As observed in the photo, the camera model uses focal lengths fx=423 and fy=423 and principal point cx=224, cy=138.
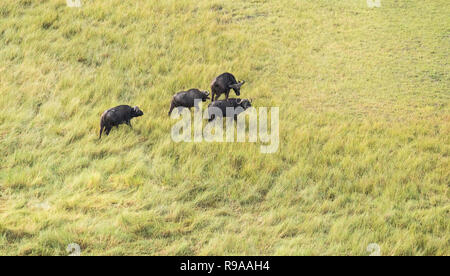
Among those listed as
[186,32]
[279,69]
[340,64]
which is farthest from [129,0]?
[340,64]

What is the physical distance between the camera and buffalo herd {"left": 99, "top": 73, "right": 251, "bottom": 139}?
7762mm

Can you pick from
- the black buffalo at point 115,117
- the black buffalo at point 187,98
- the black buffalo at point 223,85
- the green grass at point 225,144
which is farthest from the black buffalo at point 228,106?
the black buffalo at point 115,117

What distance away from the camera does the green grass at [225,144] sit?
18.8 feet

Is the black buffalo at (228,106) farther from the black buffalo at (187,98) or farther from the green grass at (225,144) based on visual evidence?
the green grass at (225,144)

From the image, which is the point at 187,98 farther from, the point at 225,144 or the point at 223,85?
the point at 225,144

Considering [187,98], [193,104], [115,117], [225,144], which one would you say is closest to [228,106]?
[193,104]

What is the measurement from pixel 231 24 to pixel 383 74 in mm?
4907

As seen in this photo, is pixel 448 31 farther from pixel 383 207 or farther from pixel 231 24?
pixel 383 207

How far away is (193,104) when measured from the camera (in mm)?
8688

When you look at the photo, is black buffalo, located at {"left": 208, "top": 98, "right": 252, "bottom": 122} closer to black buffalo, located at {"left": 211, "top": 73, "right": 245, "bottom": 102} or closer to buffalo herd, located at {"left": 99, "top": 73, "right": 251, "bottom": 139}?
buffalo herd, located at {"left": 99, "top": 73, "right": 251, "bottom": 139}

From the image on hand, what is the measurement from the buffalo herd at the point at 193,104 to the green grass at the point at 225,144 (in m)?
0.26

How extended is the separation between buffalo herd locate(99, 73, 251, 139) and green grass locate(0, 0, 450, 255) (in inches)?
→ 10.1

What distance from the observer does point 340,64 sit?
11.3m

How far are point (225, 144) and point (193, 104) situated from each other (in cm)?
138
